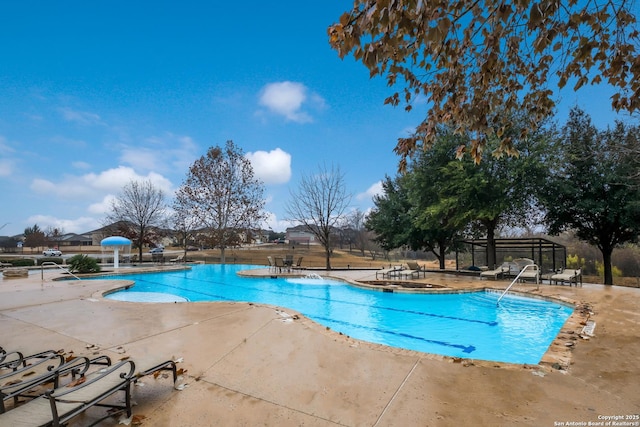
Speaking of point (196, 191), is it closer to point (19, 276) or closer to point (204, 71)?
point (19, 276)

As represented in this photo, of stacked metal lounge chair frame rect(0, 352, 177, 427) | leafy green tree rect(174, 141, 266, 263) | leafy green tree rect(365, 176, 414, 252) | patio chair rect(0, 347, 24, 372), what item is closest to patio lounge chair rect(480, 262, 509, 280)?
leafy green tree rect(365, 176, 414, 252)

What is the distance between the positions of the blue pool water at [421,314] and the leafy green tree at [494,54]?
460cm

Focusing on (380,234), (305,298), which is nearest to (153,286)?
(305,298)

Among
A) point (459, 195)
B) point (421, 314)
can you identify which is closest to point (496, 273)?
point (459, 195)

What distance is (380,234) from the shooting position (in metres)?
21.1

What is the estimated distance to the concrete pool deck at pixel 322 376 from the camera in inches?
111

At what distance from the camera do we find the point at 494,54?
315 cm

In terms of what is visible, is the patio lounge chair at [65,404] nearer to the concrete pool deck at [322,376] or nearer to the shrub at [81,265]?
the concrete pool deck at [322,376]

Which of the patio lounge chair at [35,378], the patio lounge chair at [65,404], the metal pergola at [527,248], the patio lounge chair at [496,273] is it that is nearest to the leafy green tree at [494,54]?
the patio lounge chair at [65,404]

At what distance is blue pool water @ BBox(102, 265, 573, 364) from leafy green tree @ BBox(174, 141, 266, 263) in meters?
13.4

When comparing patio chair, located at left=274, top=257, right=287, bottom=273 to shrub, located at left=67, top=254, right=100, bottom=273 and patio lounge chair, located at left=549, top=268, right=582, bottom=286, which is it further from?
patio lounge chair, located at left=549, top=268, right=582, bottom=286

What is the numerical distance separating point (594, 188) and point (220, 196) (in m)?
25.5

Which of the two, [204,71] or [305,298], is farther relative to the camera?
[204,71]

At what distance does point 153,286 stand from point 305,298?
7800 mm
